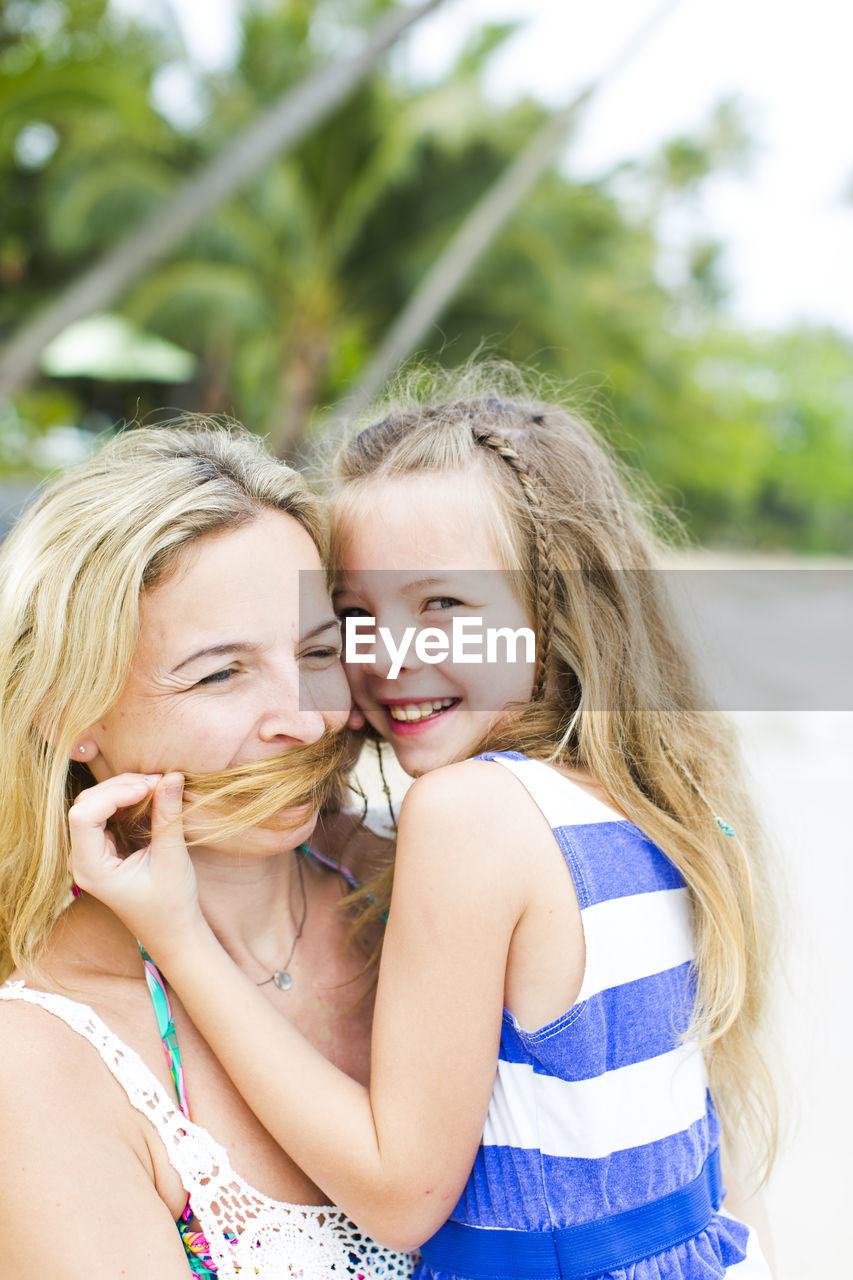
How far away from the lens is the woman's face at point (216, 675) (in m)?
1.62

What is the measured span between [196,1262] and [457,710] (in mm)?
998

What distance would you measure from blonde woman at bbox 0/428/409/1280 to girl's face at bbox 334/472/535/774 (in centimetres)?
21

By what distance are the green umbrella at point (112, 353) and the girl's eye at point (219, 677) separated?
12.6 metres

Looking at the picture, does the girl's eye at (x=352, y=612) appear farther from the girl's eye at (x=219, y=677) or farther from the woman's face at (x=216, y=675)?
the girl's eye at (x=219, y=677)

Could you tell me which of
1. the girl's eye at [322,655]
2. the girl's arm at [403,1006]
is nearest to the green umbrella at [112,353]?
the girl's eye at [322,655]

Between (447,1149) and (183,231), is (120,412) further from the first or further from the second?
(447,1149)

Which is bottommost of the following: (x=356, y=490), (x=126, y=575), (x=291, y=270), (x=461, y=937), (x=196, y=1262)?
(x=196, y=1262)

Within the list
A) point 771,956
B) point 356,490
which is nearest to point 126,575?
point 356,490

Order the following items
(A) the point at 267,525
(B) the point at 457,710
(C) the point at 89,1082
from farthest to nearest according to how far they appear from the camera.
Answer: (B) the point at 457,710, (A) the point at 267,525, (C) the point at 89,1082

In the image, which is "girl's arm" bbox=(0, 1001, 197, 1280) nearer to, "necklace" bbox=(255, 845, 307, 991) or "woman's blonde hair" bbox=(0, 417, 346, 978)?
"woman's blonde hair" bbox=(0, 417, 346, 978)

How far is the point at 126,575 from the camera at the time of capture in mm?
1585

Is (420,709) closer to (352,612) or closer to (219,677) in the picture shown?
(352,612)

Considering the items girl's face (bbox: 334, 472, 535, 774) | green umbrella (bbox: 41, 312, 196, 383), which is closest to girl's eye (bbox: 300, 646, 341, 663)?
girl's face (bbox: 334, 472, 535, 774)

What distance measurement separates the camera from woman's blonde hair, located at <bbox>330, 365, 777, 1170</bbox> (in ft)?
5.92
